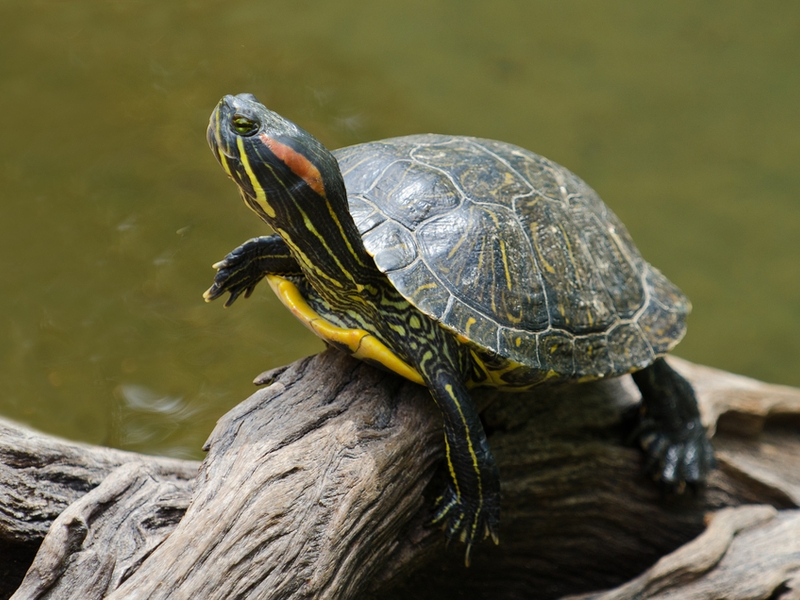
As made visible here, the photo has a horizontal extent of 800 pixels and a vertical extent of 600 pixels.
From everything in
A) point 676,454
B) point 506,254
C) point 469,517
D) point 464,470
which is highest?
point 506,254

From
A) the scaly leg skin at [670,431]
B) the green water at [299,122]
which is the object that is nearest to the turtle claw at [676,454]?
the scaly leg skin at [670,431]

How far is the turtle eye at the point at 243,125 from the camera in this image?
182 cm

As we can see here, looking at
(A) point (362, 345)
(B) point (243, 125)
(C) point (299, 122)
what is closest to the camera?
(B) point (243, 125)

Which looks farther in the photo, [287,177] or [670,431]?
[670,431]

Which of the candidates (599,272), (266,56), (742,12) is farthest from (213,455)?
(742,12)

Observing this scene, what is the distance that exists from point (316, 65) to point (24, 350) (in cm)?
359

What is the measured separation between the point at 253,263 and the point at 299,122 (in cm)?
314

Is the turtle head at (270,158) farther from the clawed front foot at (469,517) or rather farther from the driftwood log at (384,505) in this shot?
the clawed front foot at (469,517)

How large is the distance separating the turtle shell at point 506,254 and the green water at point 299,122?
7.69 ft

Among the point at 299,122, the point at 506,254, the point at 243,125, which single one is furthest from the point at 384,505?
the point at 299,122

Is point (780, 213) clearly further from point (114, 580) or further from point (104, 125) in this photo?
point (114, 580)

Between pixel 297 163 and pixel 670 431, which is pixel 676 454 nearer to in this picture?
pixel 670 431

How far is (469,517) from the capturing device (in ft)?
6.75

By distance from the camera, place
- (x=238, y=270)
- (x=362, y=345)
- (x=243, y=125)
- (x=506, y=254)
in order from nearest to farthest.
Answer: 1. (x=243, y=125)
2. (x=362, y=345)
3. (x=506, y=254)
4. (x=238, y=270)
